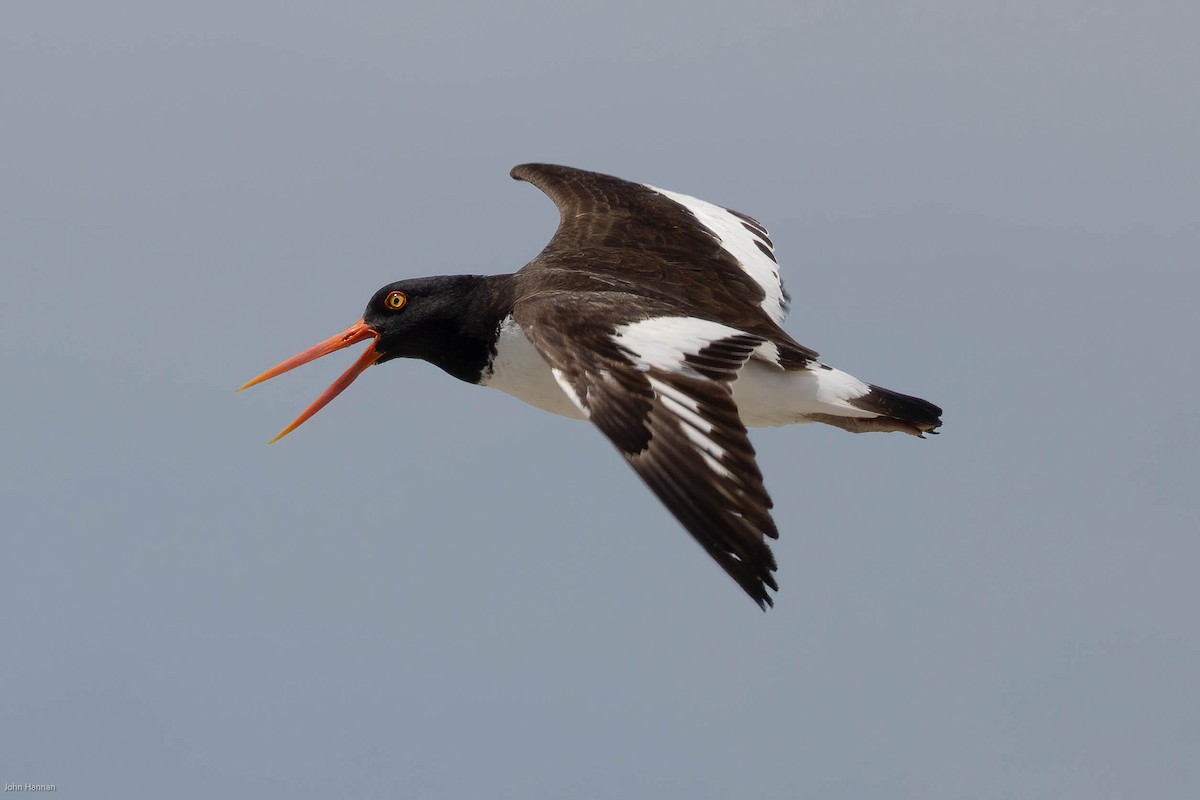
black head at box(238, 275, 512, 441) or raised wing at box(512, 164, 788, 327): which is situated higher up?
raised wing at box(512, 164, 788, 327)

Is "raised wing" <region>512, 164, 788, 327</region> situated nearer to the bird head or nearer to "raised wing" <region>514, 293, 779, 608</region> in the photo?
the bird head

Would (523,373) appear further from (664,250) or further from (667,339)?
(667,339)

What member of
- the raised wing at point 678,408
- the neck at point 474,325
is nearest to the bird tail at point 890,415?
the raised wing at point 678,408

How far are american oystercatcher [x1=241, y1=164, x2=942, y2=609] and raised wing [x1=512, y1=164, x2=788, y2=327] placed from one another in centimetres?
2

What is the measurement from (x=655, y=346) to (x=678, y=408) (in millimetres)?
539

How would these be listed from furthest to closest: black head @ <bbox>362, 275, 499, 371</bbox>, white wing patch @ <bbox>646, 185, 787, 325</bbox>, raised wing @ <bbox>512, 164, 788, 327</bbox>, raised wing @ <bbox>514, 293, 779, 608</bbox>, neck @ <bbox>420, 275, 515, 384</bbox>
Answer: white wing patch @ <bbox>646, 185, 787, 325</bbox>, raised wing @ <bbox>512, 164, 788, 327</bbox>, black head @ <bbox>362, 275, 499, 371</bbox>, neck @ <bbox>420, 275, 515, 384</bbox>, raised wing @ <bbox>514, 293, 779, 608</bbox>

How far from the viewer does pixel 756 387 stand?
9594 mm

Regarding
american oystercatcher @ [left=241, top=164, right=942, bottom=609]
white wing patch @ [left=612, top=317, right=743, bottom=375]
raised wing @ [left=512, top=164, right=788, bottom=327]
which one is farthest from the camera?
raised wing @ [left=512, top=164, right=788, bottom=327]

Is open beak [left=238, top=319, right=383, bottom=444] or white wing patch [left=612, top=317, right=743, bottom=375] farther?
open beak [left=238, top=319, right=383, bottom=444]

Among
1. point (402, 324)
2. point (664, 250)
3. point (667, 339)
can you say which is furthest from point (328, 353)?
point (667, 339)

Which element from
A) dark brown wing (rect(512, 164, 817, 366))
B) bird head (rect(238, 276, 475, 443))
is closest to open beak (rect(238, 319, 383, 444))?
bird head (rect(238, 276, 475, 443))

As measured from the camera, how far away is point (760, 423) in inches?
398

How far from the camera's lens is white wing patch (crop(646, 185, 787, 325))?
434 inches

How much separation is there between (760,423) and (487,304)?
6.34 feet
